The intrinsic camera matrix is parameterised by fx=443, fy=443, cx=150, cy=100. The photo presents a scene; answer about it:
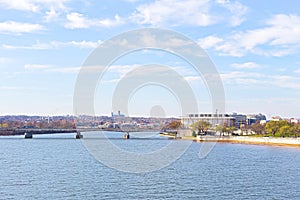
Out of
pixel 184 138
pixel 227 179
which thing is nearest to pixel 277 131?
pixel 184 138

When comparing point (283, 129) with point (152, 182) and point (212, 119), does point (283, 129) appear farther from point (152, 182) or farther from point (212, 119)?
point (212, 119)

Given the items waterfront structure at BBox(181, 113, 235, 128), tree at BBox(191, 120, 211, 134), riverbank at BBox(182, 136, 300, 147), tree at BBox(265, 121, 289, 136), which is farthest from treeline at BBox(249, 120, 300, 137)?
waterfront structure at BBox(181, 113, 235, 128)

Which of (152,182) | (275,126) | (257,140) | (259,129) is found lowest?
(152,182)

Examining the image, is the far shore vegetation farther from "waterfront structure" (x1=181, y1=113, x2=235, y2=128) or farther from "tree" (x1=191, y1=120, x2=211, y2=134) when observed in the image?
"waterfront structure" (x1=181, y1=113, x2=235, y2=128)

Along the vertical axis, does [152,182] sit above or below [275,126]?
below

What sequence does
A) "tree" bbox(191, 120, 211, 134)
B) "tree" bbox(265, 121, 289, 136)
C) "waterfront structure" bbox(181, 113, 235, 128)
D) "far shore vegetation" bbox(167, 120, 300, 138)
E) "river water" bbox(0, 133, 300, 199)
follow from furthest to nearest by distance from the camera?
"waterfront structure" bbox(181, 113, 235, 128) → "tree" bbox(191, 120, 211, 134) → "tree" bbox(265, 121, 289, 136) → "far shore vegetation" bbox(167, 120, 300, 138) → "river water" bbox(0, 133, 300, 199)

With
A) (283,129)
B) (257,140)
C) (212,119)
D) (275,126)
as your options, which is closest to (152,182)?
(257,140)

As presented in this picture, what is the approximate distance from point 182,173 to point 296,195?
7752 millimetres

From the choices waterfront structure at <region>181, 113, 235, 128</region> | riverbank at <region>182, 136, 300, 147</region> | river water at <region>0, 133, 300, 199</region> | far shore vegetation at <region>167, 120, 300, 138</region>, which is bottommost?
river water at <region>0, 133, 300, 199</region>

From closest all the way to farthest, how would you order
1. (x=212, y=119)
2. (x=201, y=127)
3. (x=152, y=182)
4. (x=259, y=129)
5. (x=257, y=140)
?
1. (x=152, y=182)
2. (x=257, y=140)
3. (x=259, y=129)
4. (x=201, y=127)
5. (x=212, y=119)

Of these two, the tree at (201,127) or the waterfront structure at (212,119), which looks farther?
the waterfront structure at (212,119)

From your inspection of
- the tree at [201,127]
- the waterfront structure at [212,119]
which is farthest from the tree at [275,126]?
the waterfront structure at [212,119]

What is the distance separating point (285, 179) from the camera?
23.2 m

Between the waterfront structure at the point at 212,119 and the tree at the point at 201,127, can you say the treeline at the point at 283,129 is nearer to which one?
the tree at the point at 201,127
